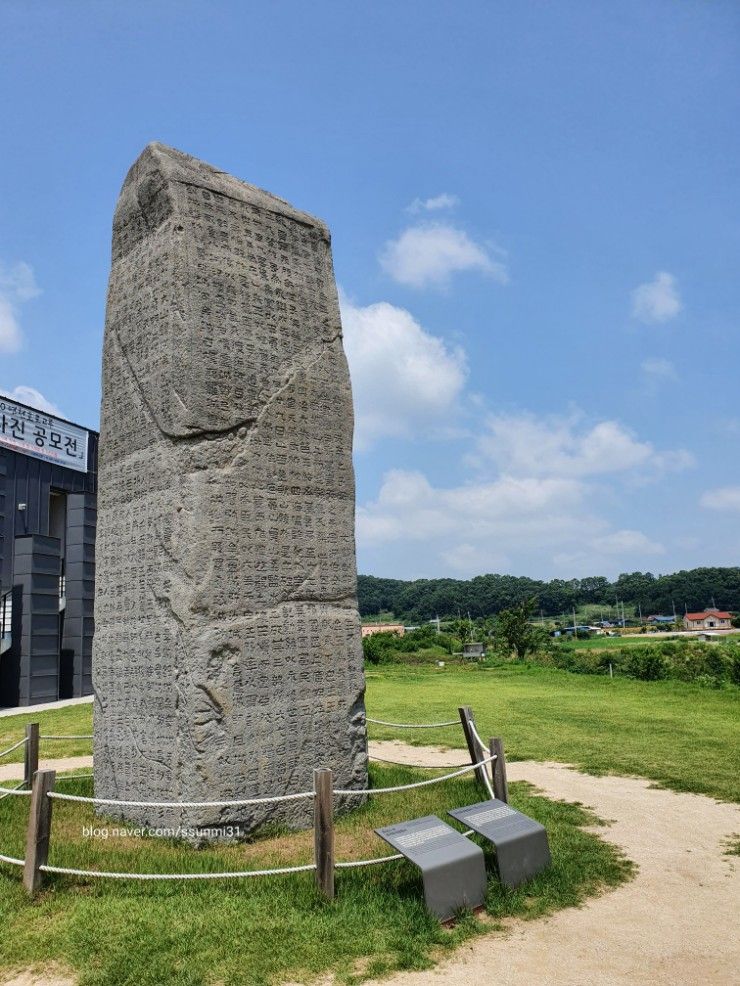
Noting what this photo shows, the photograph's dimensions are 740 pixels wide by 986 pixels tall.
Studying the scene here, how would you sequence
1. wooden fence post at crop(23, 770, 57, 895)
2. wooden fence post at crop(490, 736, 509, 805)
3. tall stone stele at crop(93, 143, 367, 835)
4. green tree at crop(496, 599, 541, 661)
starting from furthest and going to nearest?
green tree at crop(496, 599, 541, 661) → wooden fence post at crop(490, 736, 509, 805) → tall stone stele at crop(93, 143, 367, 835) → wooden fence post at crop(23, 770, 57, 895)

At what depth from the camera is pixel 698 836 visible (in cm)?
570

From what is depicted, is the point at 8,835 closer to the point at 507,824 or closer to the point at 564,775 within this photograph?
the point at 507,824

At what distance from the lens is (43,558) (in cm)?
1802

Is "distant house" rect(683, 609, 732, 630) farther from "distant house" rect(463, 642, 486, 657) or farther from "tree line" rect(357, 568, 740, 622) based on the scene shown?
"distant house" rect(463, 642, 486, 657)

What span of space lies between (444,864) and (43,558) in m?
16.2

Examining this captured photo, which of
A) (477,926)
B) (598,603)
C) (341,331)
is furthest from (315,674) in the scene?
(598,603)

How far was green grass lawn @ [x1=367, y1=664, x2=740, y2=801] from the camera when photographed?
8.27 meters

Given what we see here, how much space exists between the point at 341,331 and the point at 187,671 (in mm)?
3308

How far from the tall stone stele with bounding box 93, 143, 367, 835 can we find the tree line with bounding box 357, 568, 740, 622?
70.8m

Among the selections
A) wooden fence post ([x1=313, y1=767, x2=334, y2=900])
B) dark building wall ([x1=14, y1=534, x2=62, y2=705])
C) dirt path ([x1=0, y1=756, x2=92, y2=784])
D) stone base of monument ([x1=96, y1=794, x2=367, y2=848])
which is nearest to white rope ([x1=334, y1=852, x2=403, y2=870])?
wooden fence post ([x1=313, y1=767, x2=334, y2=900])

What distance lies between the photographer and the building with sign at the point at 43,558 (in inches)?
696

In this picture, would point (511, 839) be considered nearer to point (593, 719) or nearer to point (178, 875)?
point (178, 875)

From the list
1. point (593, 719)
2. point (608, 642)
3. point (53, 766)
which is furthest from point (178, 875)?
point (608, 642)

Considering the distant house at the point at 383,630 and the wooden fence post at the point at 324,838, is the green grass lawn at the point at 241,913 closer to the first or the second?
the wooden fence post at the point at 324,838
